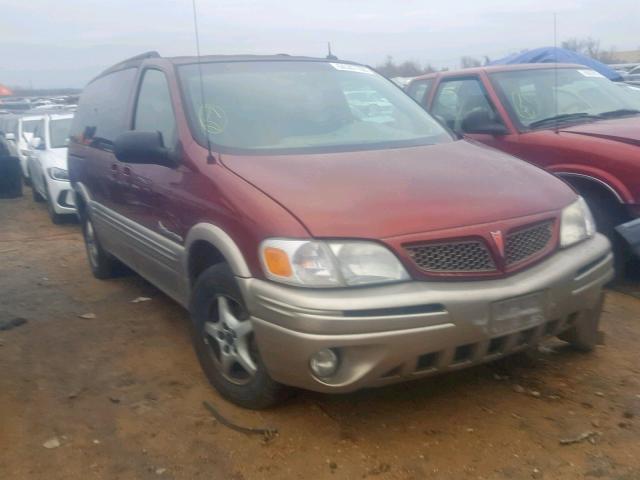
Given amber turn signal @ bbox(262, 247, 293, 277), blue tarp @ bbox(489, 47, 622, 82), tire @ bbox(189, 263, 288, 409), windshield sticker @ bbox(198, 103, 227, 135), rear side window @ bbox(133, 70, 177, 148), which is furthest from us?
blue tarp @ bbox(489, 47, 622, 82)

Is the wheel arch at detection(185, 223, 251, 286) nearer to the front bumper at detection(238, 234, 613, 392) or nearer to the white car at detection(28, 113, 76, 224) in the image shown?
the front bumper at detection(238, 234, 613, 392)

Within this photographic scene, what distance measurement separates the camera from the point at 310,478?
311cm

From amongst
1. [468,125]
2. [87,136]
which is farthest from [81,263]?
[468,125]

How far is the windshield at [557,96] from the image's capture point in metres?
6.22

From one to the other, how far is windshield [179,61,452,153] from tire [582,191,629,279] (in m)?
1.52

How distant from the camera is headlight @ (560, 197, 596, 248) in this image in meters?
3.64

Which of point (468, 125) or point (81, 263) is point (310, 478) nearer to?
point (468, 125)

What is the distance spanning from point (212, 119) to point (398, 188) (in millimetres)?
1287

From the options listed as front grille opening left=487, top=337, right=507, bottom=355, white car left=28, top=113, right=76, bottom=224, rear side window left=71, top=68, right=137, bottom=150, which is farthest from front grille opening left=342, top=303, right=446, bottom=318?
white car left=28, top=113, right=76, bottom=224

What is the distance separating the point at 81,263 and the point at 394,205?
15.7 ft

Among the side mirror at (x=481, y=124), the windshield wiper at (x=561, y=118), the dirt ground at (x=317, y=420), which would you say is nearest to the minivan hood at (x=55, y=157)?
the dirt ground at (x=317, y=420)

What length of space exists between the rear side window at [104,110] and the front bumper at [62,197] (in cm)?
302

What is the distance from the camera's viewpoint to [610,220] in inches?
215

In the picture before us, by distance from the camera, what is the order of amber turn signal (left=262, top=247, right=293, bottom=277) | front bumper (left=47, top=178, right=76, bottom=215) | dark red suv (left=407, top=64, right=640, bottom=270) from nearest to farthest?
amber turn signal (left=262, top=247, right=293, bottom=277) → dark red suv (left=407, top=64, right=640, bottom=270) → front bumper (left=47, top=178, right=76, bottom=215)
